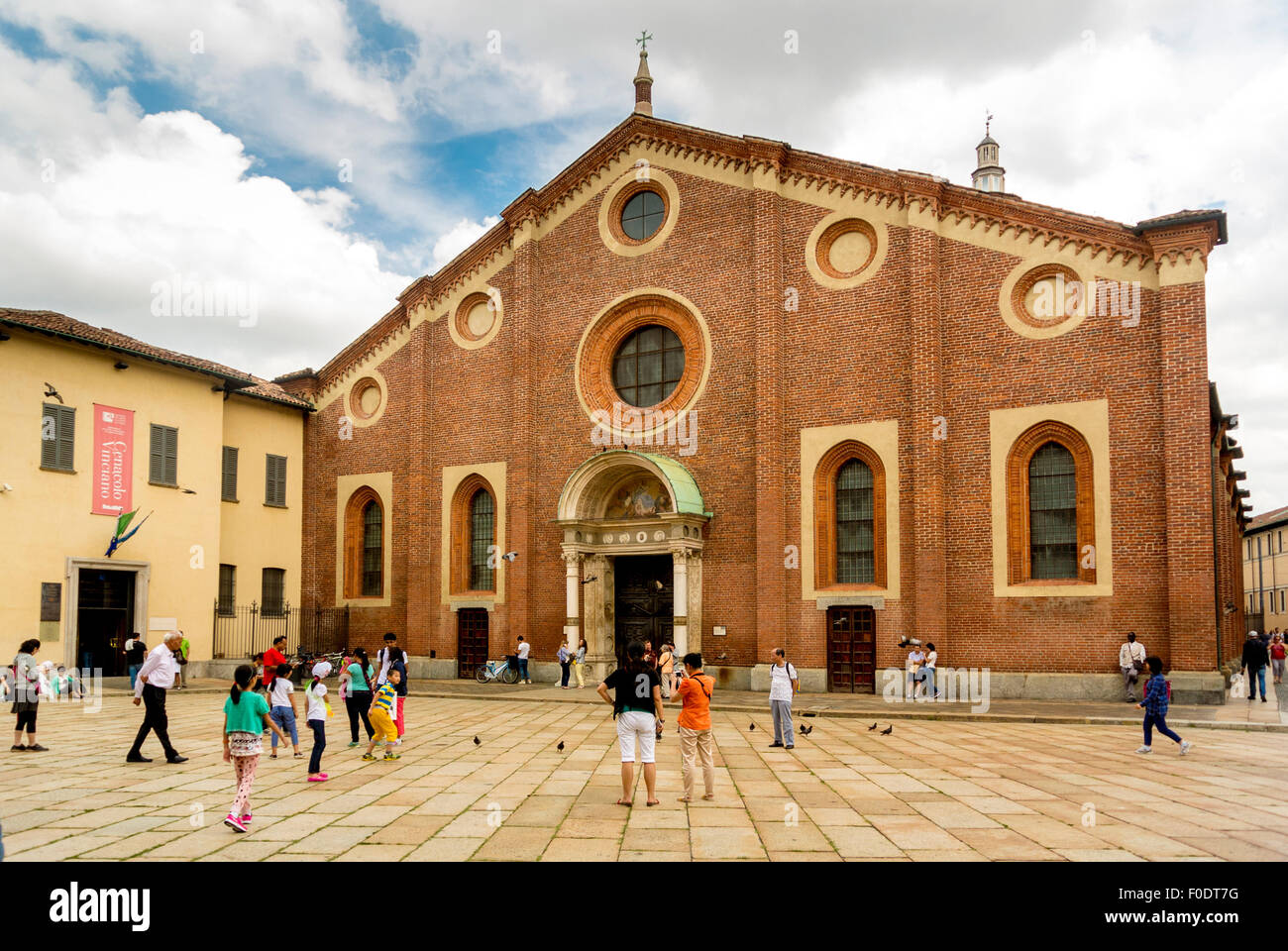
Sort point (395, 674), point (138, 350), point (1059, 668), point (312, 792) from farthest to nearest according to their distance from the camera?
point (138, 350), point (1059, 668), point (395, 674), point (312, 792)

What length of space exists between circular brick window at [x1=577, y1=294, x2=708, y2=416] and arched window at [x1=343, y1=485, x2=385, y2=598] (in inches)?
334

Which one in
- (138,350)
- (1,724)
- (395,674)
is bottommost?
(1,724)

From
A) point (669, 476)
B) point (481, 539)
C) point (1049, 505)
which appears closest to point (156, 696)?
point (669, 476)

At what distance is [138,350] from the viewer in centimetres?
2517

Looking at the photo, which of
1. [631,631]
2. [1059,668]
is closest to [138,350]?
[631,631]

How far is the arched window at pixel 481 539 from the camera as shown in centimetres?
2825

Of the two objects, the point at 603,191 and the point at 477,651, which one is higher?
the point at 603,191

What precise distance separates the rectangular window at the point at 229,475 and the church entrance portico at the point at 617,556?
415 inches

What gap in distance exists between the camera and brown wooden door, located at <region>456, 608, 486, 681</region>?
91.2ft

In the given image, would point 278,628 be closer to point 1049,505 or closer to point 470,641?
point 470,641

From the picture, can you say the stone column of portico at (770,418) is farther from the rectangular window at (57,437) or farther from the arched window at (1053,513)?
the rectangular window at (57,437)

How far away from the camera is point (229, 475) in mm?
28812

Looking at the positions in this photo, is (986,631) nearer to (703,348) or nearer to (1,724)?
(703,348)

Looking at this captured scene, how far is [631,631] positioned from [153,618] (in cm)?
1264
